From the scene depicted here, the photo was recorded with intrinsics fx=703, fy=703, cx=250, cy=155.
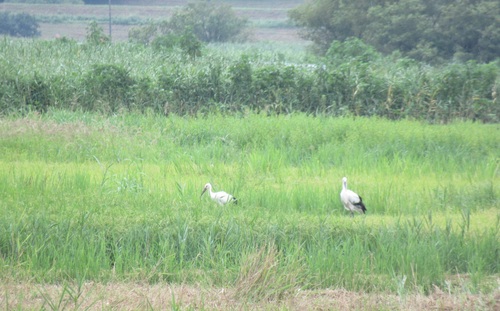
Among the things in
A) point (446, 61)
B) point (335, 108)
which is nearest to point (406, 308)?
point (335, 108)

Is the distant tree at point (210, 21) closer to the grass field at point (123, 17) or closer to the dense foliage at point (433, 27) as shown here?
the grass field at point (123, 17)

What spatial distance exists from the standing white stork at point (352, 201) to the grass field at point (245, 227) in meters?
0.12

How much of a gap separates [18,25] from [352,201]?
116 ft

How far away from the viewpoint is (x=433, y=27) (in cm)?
2367

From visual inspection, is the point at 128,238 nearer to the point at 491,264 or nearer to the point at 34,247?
the point at 34,247

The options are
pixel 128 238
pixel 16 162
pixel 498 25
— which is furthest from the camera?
pixel 498 25

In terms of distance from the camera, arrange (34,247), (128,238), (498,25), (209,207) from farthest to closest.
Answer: (498,25) → (209,207) → (128,238) → (34,247)

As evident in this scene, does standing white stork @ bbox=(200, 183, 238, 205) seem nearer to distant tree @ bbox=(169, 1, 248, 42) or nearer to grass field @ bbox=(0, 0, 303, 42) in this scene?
distant tree @ bbox=(169, 1, 248, 42)

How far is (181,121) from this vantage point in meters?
11.4

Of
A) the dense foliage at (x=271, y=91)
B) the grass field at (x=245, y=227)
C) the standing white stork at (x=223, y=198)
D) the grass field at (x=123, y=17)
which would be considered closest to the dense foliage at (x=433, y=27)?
the dense foliage at (x=271, y=91)

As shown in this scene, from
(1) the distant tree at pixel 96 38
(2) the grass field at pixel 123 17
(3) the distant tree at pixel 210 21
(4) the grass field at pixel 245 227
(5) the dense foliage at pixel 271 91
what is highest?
(4) the grass field at pixel 245 227

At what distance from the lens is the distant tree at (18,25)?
37.9m

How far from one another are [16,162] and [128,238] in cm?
335

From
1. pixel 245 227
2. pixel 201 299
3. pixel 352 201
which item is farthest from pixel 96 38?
pixel 201 299
